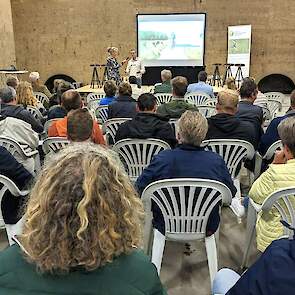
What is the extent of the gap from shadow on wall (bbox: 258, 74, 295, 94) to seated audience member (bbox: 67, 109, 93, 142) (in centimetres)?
969

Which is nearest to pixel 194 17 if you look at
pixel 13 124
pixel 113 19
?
pixel 113 19

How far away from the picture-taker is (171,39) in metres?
11.3

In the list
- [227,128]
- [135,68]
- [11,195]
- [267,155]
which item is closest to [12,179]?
[11,195]

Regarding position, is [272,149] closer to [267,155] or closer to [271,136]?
[267,155]

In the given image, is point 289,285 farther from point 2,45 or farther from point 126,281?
point 2,45

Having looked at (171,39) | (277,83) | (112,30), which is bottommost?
(277,83)

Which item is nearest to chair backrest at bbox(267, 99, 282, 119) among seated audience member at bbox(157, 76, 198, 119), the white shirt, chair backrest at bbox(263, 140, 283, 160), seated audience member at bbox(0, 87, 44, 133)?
seated audience member at bbox(157, 76, 198, 119)

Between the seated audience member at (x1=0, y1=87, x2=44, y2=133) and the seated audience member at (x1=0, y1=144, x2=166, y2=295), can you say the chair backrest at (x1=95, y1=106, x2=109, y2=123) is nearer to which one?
the seated audience member at (x1=0, y1=87, x2=44, y2=133)

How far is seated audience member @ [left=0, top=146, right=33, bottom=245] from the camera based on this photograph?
2.57 m

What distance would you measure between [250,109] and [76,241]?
3459 millimetres

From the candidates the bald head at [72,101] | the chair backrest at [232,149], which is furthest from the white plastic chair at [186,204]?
the bald head at [72,101]

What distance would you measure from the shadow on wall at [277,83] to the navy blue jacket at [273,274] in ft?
36.6

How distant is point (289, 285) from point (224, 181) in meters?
1.36

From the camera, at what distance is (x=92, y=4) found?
11766 millimetres
